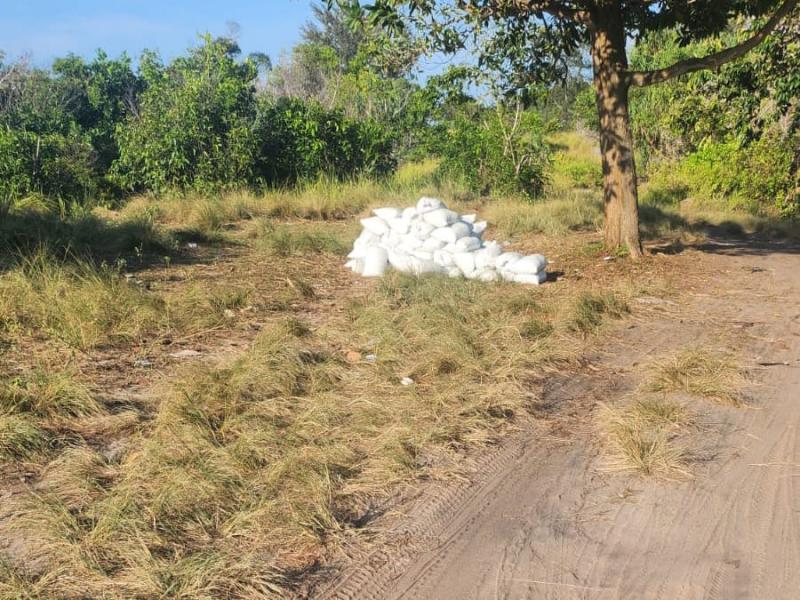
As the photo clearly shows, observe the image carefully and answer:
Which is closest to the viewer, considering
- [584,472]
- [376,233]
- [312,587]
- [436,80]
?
[312,587]

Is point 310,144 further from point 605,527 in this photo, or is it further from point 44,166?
point 605,527

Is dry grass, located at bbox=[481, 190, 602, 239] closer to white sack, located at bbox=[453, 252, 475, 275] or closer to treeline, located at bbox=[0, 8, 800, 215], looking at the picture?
treeline, located at bbox=[0, 8, 800, 215]

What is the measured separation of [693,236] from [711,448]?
24.6 ft

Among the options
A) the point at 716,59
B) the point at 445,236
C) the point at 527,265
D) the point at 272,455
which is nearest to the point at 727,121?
the point at 716,59

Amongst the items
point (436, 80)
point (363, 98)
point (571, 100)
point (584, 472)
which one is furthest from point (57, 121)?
point (571, 100)

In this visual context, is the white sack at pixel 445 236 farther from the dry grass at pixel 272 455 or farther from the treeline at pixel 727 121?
the treeline at pixel 727 121

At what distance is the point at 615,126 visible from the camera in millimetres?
8594

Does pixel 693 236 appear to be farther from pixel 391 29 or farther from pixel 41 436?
pixel 41 436

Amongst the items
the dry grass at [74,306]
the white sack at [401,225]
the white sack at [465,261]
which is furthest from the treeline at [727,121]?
the dry grass at [74,306]

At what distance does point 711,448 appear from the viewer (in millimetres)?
4070

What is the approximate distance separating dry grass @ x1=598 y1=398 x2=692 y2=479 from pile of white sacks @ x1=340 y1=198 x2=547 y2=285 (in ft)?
11.1

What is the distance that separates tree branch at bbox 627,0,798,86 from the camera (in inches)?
307

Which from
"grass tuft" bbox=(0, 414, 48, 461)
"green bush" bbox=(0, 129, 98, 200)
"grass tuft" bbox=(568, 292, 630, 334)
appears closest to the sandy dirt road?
"grass tuft" bbox=(568, 292, 630, 334)

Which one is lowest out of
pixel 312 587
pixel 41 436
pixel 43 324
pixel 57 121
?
pixel 312 587
